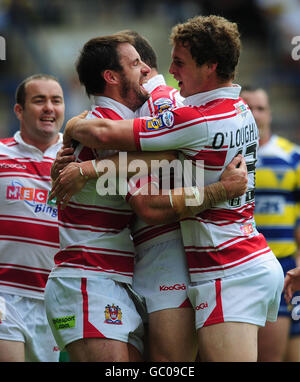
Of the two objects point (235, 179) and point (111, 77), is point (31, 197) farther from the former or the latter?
point (235, 179)

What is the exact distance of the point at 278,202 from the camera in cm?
618

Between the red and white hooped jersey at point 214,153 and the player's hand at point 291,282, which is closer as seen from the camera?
the red and white hooped jersey at point 214,153

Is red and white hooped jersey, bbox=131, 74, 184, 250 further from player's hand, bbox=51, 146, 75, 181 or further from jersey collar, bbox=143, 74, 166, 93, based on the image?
player's hand, bbox=51, 146, 75, 181

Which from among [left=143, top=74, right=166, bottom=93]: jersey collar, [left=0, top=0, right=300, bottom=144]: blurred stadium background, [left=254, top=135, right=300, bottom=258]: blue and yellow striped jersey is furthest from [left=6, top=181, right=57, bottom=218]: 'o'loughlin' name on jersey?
[left=0, top=0, right=300, bottom=144]: blurred stadium background

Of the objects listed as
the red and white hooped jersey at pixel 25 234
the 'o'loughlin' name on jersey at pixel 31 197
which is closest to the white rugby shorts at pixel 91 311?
the red and white hooped jersey at pixel 25 234

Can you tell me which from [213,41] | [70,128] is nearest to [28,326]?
[70,128]

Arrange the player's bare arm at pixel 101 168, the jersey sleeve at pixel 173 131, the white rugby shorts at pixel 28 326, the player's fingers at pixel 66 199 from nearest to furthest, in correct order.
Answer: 1. the jersey sleeve at pixel 173 131
2. the player's bare arm at pixel 101 168
3. the player's fingers at pixel 66 199
4. the white rugby shorts at pixel 28 326

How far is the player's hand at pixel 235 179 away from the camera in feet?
11.5

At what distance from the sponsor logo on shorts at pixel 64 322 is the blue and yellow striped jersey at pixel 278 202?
2920 mm

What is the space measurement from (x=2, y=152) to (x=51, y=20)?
1224 cm

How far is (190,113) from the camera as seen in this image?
136 inches

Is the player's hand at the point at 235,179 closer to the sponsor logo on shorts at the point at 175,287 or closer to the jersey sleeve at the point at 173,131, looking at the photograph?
the jersey sleeve at the point at 173,131

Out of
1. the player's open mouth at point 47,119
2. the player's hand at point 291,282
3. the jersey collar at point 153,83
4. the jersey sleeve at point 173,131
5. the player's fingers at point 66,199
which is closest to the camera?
the jersey sleeve at point 173,131

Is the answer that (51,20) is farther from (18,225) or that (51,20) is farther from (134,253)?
(134,253)
